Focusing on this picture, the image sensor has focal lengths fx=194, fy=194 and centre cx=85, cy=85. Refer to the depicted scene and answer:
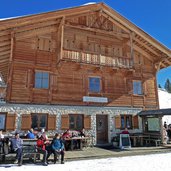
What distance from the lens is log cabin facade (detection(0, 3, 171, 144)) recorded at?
13312 mm

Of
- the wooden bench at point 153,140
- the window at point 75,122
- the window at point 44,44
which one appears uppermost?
the window at point 44,44

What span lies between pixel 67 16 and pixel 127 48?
20.0 feet

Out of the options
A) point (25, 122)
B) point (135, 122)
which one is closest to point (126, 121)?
point (135, 122)

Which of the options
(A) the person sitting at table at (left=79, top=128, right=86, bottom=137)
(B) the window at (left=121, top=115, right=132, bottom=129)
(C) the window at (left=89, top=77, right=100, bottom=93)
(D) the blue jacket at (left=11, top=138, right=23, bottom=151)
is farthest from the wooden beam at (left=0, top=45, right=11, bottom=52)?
(B) the window at (left=121, top=115, right=132, bottom=129)

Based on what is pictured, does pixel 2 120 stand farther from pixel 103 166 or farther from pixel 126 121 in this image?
pixel 126 121

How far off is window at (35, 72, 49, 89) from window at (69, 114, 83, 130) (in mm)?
2940

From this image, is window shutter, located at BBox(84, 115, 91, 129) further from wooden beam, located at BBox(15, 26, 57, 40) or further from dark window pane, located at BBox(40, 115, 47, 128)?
wooden beam, located at BBox(15, 26, 57, 40)

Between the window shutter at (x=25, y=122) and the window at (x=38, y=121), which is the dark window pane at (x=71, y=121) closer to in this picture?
the window at (x=38, y=121)

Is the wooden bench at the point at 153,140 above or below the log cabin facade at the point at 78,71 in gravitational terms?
below

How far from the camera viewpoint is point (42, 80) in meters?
14.1

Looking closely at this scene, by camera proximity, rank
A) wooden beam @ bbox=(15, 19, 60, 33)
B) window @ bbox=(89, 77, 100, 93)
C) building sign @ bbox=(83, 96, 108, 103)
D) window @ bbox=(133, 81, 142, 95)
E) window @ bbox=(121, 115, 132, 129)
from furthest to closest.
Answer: window @ bbox=(133, 81, 142, 95), window @ bbox=(121, 115, 132, 129), window @ bbox=(89, 77, 100, 93), building sign @ bbox=(83, 96, 108, 103), wooden beam @ bbox=(15, 19, 60, 33)

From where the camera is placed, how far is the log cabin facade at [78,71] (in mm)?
13312

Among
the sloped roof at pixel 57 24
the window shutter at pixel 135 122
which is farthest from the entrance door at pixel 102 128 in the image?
the sloped roof at pixel 57 24

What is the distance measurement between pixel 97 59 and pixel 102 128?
5.48 metres
